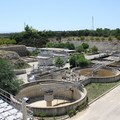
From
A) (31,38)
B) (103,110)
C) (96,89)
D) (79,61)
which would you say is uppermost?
(31,38)

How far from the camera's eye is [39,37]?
7238 cm

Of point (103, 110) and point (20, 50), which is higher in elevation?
point (20, 50)

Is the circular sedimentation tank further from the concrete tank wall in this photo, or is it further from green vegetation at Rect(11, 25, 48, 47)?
green vegetation at Rect(11, 25, 48, 47)

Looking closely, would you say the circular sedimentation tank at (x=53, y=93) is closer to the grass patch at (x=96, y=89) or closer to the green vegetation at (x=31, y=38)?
the grass patch at (x=96, y=89)

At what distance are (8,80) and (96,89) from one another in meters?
9.53

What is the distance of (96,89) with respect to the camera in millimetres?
25547

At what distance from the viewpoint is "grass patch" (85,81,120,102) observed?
23.5 meters

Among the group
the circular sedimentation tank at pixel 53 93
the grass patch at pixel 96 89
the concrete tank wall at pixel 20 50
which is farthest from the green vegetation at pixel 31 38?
the circular sedimentation tank at pixel 53 93

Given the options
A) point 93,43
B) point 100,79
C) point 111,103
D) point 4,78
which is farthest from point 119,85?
point 93,43

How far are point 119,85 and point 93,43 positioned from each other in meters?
43.5

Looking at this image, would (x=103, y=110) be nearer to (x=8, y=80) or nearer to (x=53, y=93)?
(x=53, y=93)

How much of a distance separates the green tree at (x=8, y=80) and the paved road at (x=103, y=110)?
621 cm

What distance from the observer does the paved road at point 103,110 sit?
60.2ft

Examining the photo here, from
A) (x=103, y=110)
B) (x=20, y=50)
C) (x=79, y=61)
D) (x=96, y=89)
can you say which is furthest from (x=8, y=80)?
(x=20, y=50)
